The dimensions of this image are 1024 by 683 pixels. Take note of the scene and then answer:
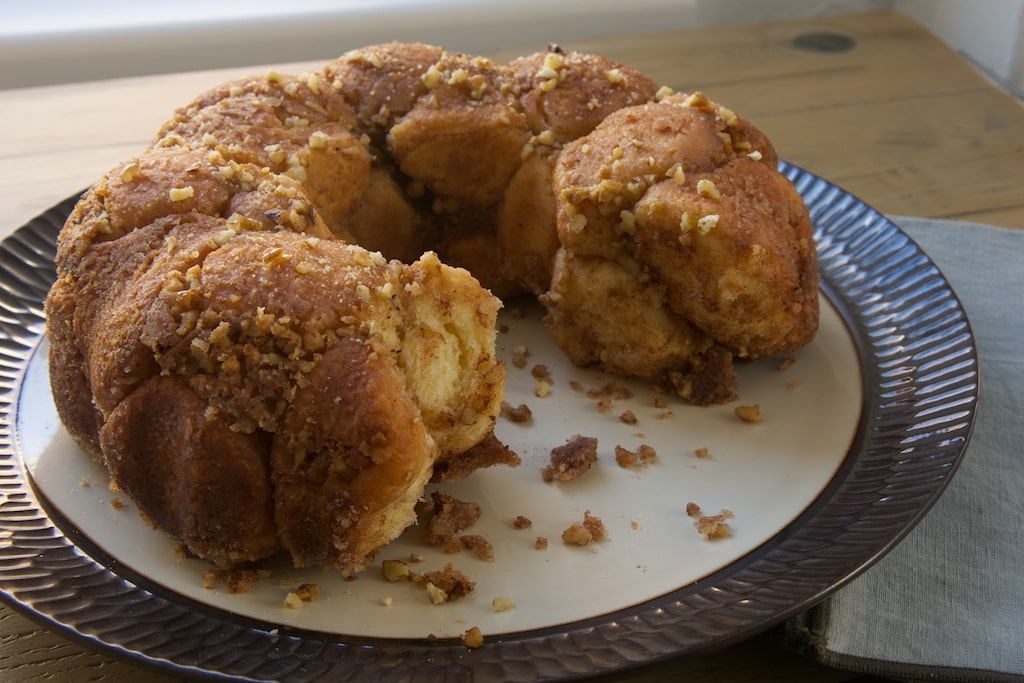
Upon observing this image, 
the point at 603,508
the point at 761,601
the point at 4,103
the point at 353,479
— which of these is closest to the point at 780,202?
the point at 603,508

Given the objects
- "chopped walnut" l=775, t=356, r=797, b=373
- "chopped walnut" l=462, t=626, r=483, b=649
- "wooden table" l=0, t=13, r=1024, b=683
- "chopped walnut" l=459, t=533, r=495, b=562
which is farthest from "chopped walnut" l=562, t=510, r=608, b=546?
"wooden table" l=0, t=13, r=1024, b=683

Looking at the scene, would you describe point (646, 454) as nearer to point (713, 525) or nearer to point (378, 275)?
point (713, 525)

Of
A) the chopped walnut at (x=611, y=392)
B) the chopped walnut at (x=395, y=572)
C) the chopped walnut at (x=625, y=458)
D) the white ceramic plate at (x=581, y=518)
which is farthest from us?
the chopped walnut at (x=611, y=392)

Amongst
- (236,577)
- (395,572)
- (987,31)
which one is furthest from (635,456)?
(987,31)

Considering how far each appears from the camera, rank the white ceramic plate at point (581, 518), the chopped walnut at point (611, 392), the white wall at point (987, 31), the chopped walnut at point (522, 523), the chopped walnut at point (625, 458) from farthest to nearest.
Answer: the white wall at point (987, 31)
the chopped walnut at point (611, 392)
the chopped walnut at point (625, 458)
the chopped walnut at point (522, 523)
the white ceramic plate at point (581, 518)

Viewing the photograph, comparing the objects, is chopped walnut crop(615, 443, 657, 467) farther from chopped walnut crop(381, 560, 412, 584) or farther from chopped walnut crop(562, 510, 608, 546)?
chopped walnut crop(381, 560, 412, 584)

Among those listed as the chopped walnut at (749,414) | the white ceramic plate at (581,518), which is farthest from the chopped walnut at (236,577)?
the chopped walnut at (749,414)

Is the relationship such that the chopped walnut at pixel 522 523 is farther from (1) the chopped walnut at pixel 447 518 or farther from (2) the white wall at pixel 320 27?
(2) the white wall at pixel 320 27
